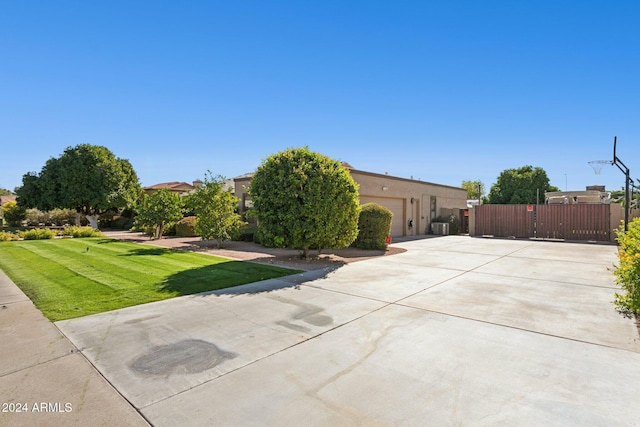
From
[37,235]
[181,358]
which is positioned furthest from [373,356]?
[37,235]

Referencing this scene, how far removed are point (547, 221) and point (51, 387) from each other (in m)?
23.4

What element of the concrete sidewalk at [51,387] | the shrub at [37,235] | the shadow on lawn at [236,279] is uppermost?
the shrub at [37,235]

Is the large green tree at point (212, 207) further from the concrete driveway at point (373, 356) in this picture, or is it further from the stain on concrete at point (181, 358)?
the stain on concrete at point (181, 358)

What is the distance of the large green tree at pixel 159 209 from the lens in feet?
52.8

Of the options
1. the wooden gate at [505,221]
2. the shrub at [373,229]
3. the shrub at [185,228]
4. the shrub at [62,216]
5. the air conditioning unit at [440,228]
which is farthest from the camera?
the shrub at [62,216]

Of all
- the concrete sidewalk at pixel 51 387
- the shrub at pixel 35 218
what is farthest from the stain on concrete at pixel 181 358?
the shrub at pixel 35 218

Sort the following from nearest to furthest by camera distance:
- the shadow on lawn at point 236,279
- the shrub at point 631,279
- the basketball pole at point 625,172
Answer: the shrub at point 631,279
the shadow on lawn at point 236,279
the basketball pole at point 625,172

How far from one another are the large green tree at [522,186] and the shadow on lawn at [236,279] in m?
41.0

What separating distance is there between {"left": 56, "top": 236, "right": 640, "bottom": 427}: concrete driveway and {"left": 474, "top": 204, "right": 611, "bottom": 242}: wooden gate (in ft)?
48.1

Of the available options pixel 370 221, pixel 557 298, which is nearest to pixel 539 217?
pixel 370 221

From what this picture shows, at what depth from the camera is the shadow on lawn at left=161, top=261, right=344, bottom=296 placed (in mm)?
6855

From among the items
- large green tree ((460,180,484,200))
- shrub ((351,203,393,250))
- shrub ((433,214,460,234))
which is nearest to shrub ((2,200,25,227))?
shrub ((351,203,393,250))

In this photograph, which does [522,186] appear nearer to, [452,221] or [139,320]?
[452,221]

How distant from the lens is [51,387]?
3.04m
